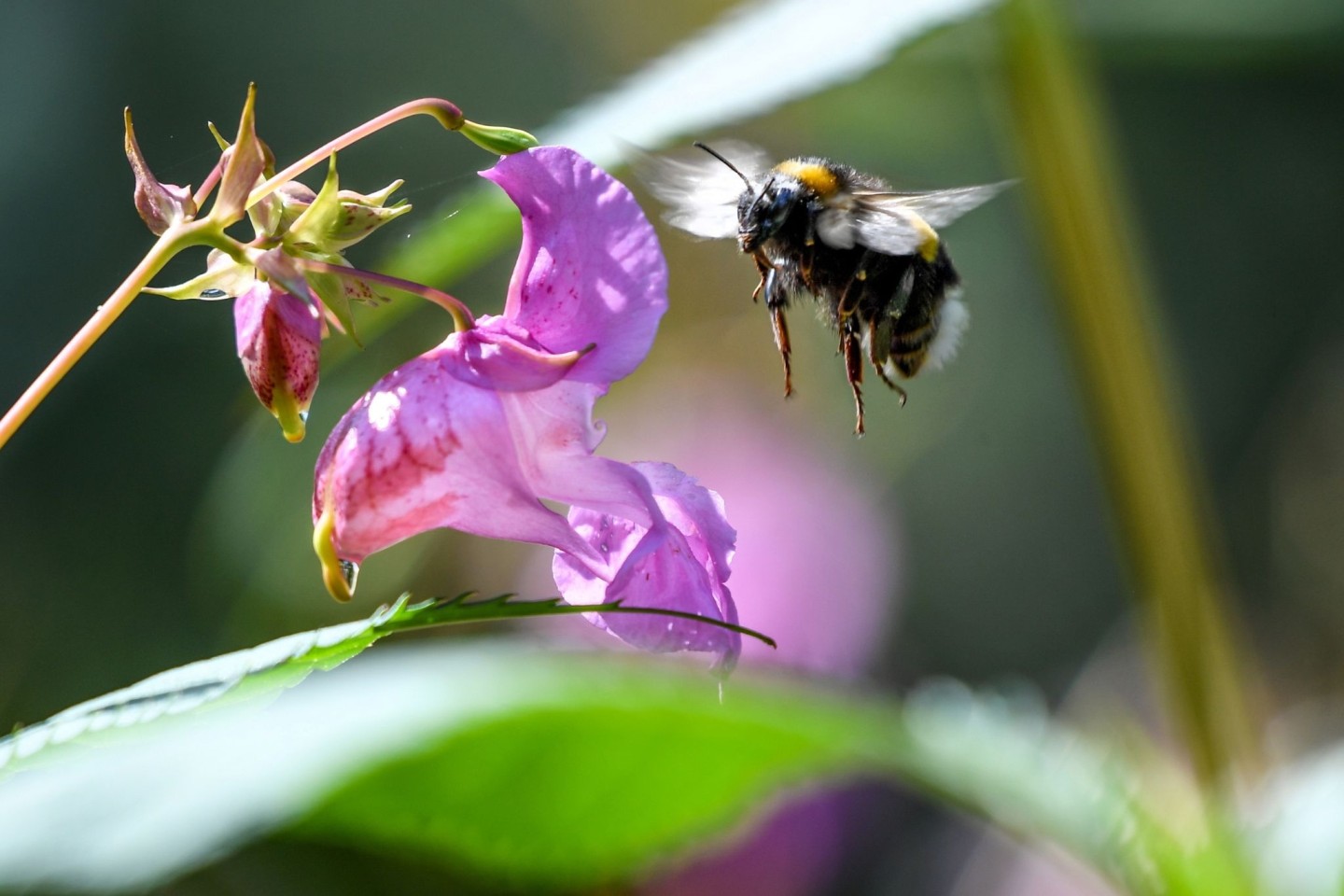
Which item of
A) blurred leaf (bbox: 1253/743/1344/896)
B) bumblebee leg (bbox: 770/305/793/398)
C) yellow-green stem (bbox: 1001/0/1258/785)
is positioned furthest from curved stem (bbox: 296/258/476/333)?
yellow-green stem (bbox: 1001/0/1258/785)

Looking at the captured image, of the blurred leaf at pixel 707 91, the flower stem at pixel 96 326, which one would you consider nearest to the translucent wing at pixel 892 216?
the blurred leaf at pixel 707 91

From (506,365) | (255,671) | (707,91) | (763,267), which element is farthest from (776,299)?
(255,671)

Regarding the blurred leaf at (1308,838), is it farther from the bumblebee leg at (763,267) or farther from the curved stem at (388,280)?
the curved stem at (388,280)

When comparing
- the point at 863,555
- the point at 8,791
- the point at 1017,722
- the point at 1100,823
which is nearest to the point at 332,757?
the point at 8,791

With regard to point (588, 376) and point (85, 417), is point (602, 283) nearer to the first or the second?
point (588, 376)

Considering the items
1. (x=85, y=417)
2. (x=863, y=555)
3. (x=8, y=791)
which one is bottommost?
(x=863, y=555)
